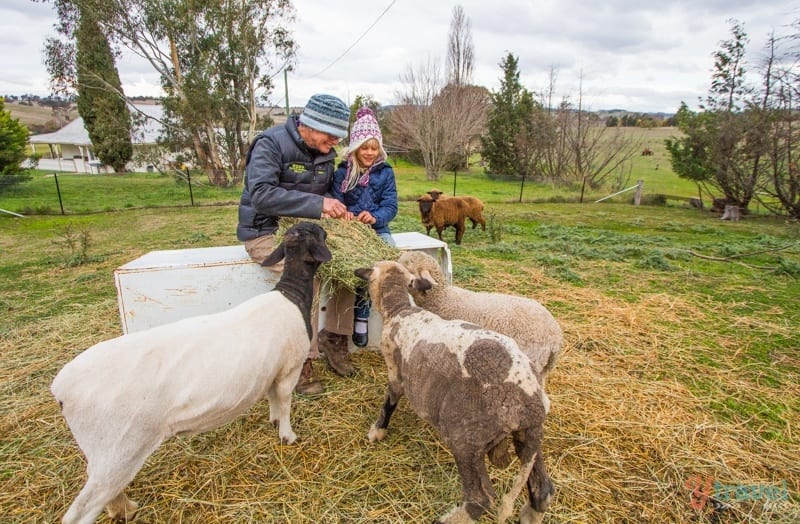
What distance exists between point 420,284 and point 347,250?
0.82m

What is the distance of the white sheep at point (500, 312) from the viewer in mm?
3342

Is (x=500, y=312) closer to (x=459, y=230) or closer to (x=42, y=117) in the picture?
(x=459, y=230)

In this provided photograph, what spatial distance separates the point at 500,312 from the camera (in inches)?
140

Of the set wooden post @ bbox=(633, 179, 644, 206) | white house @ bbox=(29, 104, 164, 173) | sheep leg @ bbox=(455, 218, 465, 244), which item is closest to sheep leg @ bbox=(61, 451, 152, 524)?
sheep leg @ bbox=(455, 218, 465, 244)

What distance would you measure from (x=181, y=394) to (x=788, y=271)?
10.6m

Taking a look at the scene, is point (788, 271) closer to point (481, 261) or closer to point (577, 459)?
point (481, 261)

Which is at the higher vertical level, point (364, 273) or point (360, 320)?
point (364, 273)

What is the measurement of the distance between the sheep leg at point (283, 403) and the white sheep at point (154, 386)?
192 millimetres

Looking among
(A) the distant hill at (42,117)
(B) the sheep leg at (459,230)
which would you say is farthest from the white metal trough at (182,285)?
(A) the distant hill at (42,117)

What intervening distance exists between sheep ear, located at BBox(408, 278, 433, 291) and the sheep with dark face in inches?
21.9

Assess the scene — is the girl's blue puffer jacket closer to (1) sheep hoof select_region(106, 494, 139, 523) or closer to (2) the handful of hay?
(2) the handful of hay

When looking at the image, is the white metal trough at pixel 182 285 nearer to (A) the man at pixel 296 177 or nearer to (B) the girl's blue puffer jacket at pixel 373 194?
(A) the man at pixel 296 177

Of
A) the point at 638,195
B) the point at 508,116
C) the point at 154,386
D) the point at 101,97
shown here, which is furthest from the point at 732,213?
the point at 101,97

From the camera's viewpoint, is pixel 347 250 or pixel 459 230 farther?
pixel 459 230
